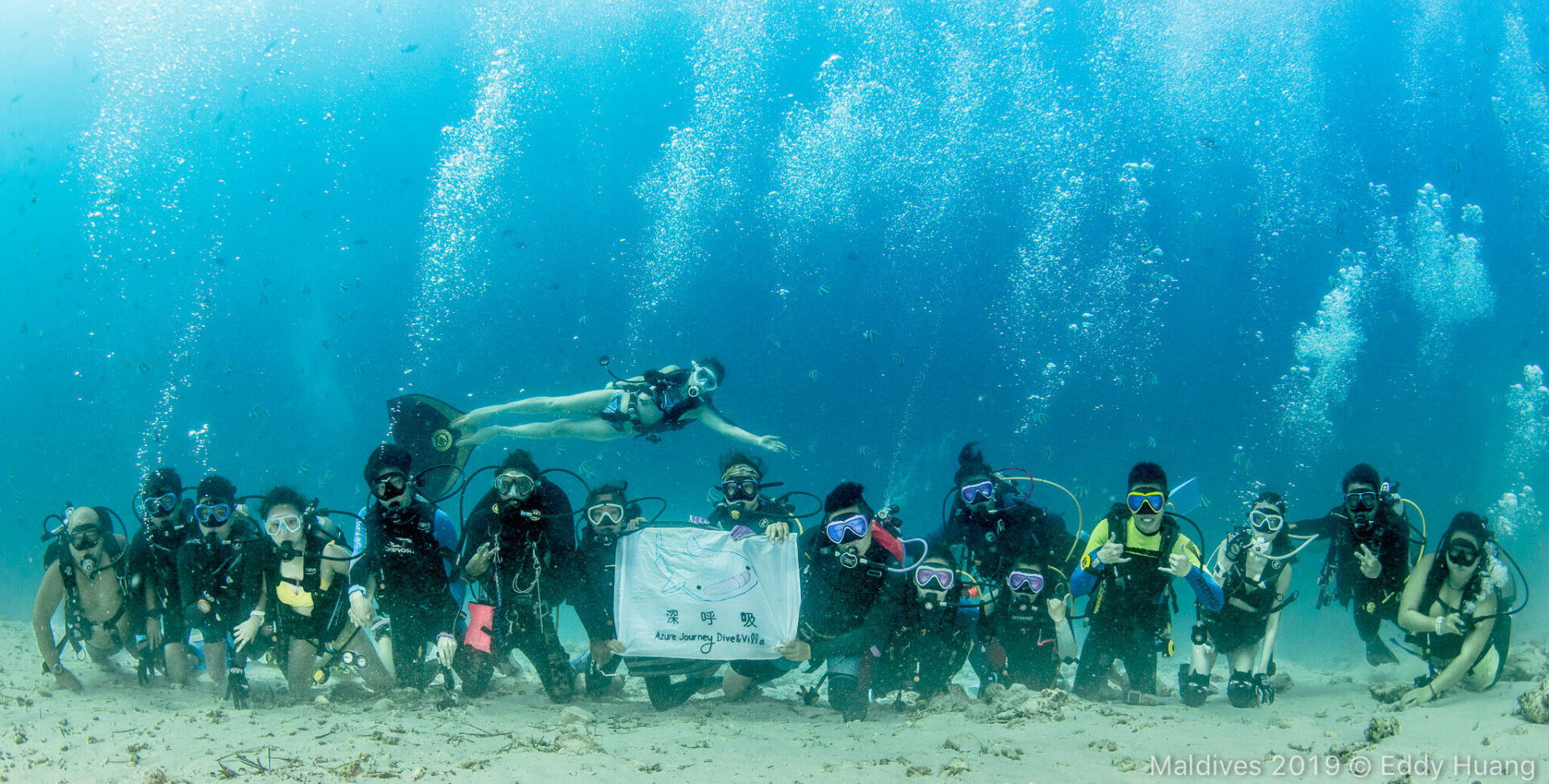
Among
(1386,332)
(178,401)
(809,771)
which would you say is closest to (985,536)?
(809,771)

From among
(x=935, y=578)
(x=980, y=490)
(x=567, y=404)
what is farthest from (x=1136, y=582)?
(x=567, y=404)

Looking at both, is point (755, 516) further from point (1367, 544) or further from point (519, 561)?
point (1367, 544)

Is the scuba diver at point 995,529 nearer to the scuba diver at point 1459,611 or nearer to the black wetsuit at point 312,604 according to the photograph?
the scuba diver at point 1459,611

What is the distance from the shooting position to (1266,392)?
3103 inches

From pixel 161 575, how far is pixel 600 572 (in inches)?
166

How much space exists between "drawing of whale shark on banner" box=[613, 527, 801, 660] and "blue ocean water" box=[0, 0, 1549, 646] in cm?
3550

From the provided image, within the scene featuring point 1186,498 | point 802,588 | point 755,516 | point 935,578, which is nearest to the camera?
point 935,578

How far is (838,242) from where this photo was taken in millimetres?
81188

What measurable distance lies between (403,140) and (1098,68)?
68.5 metres

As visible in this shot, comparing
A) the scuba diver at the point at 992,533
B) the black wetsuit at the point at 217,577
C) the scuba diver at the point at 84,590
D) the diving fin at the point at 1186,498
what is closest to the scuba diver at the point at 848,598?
the scuba diver at the point at 992,533

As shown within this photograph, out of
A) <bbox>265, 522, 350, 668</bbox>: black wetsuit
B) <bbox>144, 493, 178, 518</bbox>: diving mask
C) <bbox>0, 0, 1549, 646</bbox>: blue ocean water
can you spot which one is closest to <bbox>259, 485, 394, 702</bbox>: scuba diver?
<bbox>265, 522, 350, 668</bbox>: black wetsuit

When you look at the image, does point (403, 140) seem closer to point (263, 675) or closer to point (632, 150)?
point (632, 150)

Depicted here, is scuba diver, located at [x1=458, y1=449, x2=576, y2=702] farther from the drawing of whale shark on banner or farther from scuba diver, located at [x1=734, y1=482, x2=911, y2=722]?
scuba diver, located at [x1=734, y1=482, x2=911, y2=722]

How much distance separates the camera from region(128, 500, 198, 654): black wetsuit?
6430 mm
